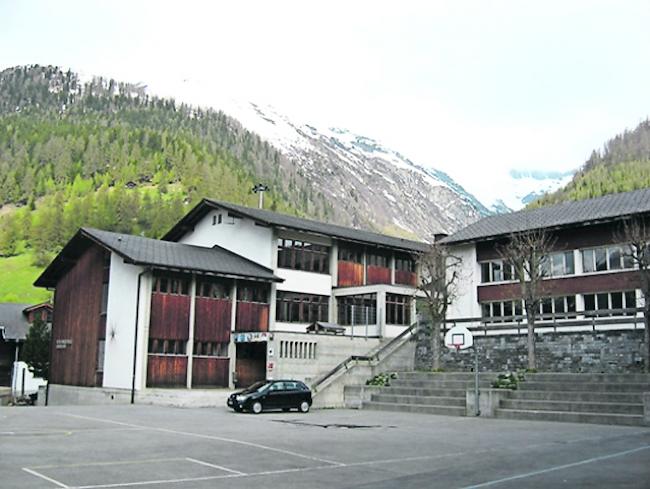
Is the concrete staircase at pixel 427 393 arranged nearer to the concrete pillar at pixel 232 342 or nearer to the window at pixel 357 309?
the concrete pillar at pixel 232 342

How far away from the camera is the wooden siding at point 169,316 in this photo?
3772 centimetres

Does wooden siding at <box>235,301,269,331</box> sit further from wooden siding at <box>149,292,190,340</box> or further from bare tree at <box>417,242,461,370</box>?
bare tree at <box>417,242,461,370</box>

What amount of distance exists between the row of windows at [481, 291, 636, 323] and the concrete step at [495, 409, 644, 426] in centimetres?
936

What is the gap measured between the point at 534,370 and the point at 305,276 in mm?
16342

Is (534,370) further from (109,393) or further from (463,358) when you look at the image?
(109,393)

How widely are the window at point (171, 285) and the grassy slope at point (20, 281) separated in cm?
6894

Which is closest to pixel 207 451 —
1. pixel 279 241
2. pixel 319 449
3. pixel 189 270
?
pixel 319 449

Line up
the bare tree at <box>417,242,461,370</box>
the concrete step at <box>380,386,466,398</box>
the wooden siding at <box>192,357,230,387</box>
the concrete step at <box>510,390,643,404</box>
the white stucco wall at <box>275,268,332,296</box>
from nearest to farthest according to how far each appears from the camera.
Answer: the concrete step at <box>510,390,643,404</box>, the concrete step at <box>380,386,466,398</box>, the bare tree at <box>417,242,461,370</box>, the wooden siding at <box>192,357,230,387</box>, the white stucco wall at <box>275,268,332,296</box>

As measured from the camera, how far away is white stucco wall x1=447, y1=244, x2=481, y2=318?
143 feet

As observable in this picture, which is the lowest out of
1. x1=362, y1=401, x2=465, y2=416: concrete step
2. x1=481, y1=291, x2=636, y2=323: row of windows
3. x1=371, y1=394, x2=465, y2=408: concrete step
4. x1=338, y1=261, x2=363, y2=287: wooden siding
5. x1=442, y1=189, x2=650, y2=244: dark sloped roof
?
x1=362, y1=401, x2=465, y2=416: concrete step

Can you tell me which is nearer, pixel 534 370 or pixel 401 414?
pixel 401 414

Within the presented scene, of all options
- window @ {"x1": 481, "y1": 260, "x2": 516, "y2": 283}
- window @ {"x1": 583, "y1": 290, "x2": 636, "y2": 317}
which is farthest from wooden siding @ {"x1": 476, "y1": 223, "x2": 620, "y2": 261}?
window @ {"x1": 481, "y1": 260, "x2": 516, "y2": 283}

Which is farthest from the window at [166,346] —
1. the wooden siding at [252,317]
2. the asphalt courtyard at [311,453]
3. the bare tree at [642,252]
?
the bare tree at [642,252]

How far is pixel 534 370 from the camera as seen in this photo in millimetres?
32781
